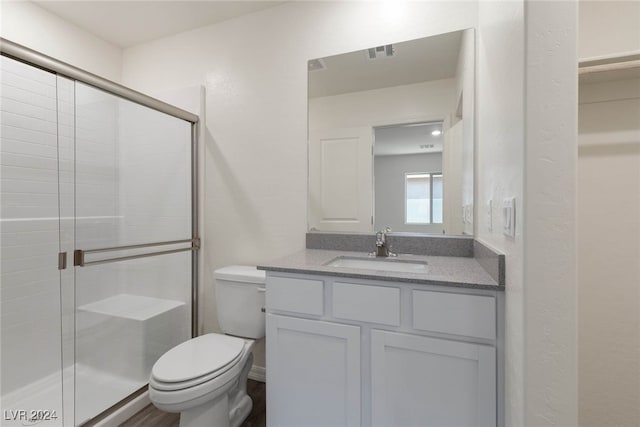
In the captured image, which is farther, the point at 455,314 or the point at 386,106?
the point at 386,106

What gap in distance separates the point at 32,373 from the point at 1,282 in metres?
0.57

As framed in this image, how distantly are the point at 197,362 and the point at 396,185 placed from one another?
4.36ft

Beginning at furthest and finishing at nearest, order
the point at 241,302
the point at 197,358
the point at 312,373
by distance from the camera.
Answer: the point at 241,302, the point at 197,358, the point at 312,373

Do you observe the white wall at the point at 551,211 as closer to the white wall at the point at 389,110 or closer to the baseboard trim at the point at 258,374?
the white wall at the point at 389,110

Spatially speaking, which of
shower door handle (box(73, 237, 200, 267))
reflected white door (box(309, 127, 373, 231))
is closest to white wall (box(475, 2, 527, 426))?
reflected white door (box(309, 127, 373, 231))

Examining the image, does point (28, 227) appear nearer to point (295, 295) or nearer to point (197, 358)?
point (197, 358)

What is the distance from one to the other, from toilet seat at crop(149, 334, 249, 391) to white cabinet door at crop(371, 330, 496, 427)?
0.68 meters

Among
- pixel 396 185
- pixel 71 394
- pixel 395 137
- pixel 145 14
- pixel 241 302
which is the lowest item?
pixel 71 394

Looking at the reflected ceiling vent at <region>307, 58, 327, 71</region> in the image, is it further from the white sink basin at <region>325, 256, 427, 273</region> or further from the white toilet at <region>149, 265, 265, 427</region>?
the white toilet at <region>149, 265, 265, 427</region>

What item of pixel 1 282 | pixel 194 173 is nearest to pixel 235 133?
pixel 194 173

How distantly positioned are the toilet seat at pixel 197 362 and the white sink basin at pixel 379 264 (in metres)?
0.64

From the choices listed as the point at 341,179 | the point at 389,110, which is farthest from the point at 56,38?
the point at 389,110

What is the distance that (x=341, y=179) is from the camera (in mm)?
1732

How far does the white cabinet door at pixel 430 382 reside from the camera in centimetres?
99
